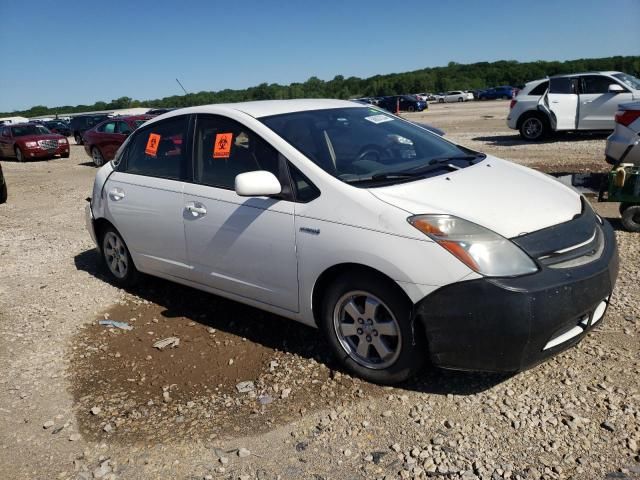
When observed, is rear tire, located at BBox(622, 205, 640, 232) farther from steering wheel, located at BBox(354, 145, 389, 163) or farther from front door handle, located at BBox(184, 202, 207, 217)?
front door handle, located at BBox(184, 202, 207, 217)

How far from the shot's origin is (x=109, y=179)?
5270mm

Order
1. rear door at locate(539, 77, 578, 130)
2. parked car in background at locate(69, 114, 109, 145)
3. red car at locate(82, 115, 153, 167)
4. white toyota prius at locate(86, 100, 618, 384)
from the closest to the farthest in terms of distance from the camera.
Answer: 1. white toyota prius at locate(86, 100, 618, 384)
2. rear door at locate(539, 77, 578, 130)
3. red car at locate(82, 115, 153, 167)
4. parked car in background at locate(69, 114, 109, 145)

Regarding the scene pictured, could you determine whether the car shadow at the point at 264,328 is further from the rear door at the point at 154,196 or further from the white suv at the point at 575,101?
the white suv at the point at 575,101

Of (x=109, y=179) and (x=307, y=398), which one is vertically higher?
(x=109, y=179)

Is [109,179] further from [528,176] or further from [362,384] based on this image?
[528,176]

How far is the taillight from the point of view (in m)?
7.29

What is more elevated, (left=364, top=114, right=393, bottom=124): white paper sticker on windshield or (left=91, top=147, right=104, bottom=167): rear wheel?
(left=364, top=114, right=393, bottom=124): white paper sticker on windshield

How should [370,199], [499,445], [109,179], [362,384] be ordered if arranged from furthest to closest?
1. [109,179]
2. [362,384]
3. [370,199]
4. [499,445]

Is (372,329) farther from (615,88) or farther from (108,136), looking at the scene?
(108,136)

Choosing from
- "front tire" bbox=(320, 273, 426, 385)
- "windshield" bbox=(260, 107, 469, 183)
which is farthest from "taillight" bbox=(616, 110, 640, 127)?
"front tire" bbox=(320, 273, 426, 385)

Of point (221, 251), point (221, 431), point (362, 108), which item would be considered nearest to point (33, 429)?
point (221, 431)

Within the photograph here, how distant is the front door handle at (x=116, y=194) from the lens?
5.03 metres

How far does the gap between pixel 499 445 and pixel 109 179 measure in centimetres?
411

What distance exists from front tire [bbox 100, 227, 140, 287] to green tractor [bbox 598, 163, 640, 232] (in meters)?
4.99
